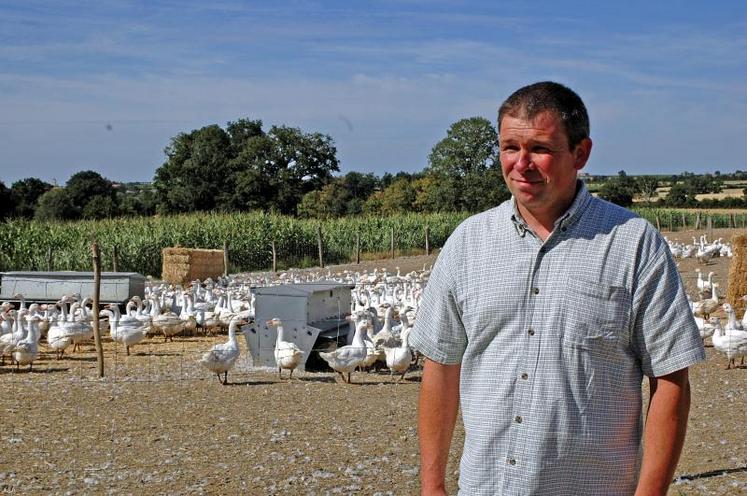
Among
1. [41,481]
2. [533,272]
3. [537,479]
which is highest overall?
[533,272]

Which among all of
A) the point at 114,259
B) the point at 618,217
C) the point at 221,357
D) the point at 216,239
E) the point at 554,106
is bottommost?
the point at 221,357

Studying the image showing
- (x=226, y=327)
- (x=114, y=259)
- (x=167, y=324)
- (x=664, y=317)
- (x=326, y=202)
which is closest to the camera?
(x=664, y=317)

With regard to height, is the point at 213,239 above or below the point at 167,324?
above

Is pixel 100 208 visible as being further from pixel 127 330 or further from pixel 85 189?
pixel 127 330

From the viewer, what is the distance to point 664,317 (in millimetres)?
2873

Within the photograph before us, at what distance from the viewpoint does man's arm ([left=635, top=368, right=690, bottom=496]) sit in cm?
288

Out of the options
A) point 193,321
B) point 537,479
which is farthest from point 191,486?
point 193,321

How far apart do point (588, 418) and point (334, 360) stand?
11.2 metres

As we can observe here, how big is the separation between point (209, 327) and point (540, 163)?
19.3m

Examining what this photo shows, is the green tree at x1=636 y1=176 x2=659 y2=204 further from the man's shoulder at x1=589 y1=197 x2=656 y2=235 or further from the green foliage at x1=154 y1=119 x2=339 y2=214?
the man's shoulder at x1=589 y1=197 x2=656 y2=235

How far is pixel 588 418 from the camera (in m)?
2.93

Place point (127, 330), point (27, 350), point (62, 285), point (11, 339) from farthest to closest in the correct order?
point (62, 285) < point (127, 330) < point (11, 339) < point (27, 350)

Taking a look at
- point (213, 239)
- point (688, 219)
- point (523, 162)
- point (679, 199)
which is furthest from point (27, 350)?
point (679, 199)

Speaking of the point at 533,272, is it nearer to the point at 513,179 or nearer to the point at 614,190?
the point at 513,179
